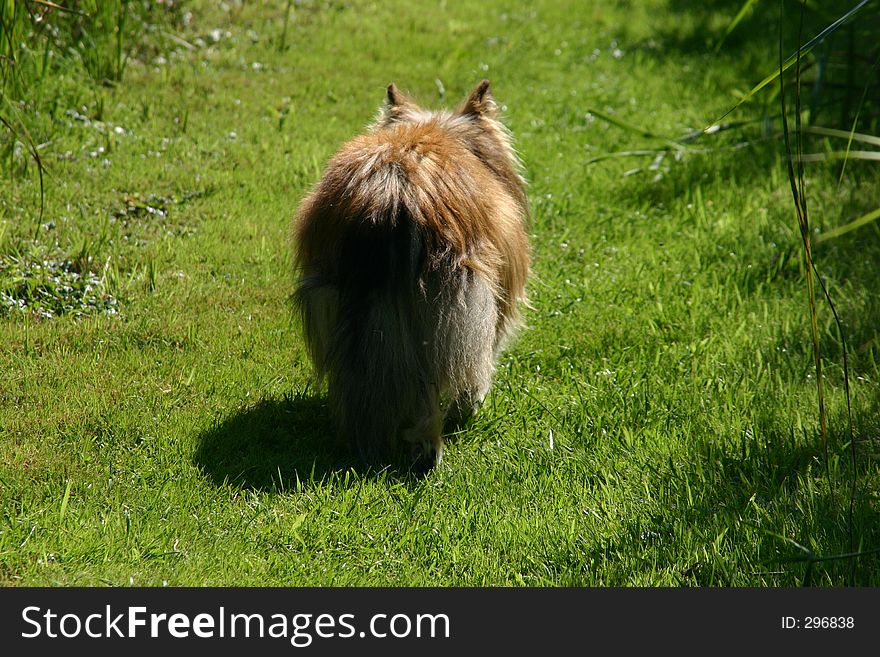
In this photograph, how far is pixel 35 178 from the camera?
6.05m

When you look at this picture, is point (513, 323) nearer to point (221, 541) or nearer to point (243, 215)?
point (221, 541)

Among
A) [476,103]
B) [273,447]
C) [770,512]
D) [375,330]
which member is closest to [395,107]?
[476,103]

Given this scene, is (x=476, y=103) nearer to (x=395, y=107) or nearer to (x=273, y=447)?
(x=395, y=107)

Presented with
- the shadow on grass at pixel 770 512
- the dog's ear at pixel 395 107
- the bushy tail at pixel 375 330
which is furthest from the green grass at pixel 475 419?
the dog's ear at pixel 395 107

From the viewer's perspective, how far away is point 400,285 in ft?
12.4

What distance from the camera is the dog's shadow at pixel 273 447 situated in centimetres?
399

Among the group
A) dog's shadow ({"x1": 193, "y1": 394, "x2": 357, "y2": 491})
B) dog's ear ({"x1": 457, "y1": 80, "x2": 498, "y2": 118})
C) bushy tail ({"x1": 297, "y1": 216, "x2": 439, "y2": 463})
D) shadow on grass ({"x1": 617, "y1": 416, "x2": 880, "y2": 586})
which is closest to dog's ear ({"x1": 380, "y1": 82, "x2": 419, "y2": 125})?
dog's ear ({"x1": 457, "y1": 80, "x2": 498, "y2": 118})

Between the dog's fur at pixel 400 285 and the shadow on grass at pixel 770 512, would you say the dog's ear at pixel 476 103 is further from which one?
the shadow on grass at pixel 770 512

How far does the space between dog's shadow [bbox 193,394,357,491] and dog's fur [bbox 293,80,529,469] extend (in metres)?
0.27

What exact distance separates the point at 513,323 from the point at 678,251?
75.8 inches

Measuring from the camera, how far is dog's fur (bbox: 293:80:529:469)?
3783mm

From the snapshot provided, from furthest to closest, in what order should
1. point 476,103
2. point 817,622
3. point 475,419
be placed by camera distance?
1. point 476,103
2. point 475,419
3. point 817,622

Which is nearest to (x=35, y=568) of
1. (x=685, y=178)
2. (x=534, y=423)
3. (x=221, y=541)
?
(x=221, y=541)

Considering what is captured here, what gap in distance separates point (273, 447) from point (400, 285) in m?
1.00
